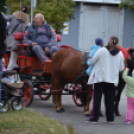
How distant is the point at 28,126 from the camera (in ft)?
20.2

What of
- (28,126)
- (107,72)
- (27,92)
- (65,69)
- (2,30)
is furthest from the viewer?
(27,92)

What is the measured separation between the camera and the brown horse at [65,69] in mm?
8453

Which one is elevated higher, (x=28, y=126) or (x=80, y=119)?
(x=28, y=126)

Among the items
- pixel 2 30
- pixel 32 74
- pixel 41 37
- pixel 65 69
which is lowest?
pixel 32 74

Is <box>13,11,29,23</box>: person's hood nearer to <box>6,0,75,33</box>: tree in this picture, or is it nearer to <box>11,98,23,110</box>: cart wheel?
<box>11,98,23,110</box>: cart wheel

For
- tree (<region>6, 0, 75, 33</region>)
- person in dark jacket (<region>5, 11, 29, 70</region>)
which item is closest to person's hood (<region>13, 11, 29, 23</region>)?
person in dark jacket (<region>5, 11, 29, 70</region>)

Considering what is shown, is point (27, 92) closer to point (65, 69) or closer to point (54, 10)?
point (65, 69)

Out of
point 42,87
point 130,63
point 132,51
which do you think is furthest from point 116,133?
point 42,87

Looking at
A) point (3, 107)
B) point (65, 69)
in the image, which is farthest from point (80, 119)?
point (3, 107)

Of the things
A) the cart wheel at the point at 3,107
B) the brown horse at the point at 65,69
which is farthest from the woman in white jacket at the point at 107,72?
the cart wheel at the point at 3,107

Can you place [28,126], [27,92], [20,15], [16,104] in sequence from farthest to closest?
[20,15]
[27,92]
[16,104]
[28,126]

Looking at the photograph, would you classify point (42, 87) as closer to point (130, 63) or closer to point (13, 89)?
point (13, 89)

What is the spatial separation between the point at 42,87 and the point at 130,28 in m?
21.3

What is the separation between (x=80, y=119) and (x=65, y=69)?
4.45 feet
